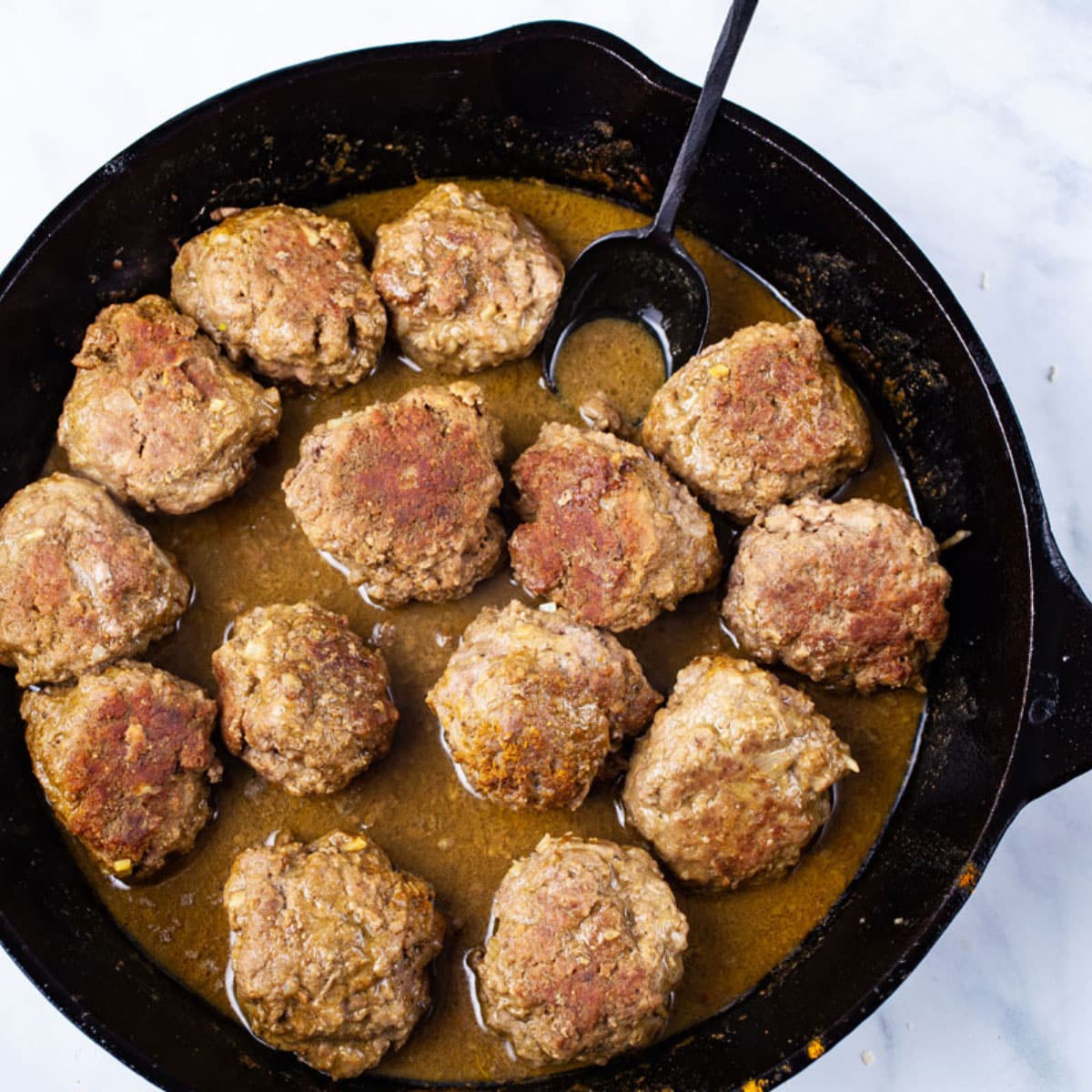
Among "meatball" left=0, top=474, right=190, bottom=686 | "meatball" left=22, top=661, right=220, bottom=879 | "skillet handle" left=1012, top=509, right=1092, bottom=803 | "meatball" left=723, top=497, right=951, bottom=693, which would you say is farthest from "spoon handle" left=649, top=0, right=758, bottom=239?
"meatball" left=22, top=661, right=220, bottom=879

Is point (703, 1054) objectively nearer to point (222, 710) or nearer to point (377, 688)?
point (377, 688)

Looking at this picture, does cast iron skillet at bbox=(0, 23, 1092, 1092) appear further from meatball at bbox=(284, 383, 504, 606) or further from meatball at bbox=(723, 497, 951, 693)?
meatball at bbox=(284, 383, 504, 606)

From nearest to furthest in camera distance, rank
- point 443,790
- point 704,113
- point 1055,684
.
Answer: point 1055,684 < point 704,113 < point 443,790

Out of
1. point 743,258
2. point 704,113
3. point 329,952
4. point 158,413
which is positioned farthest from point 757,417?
point 329,952

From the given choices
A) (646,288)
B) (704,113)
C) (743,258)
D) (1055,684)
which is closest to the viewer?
(1055,684)

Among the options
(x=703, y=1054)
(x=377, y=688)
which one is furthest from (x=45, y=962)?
(x=703, y=1054)

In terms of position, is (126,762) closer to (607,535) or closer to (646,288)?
(607,535)

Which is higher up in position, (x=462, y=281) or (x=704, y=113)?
(x=704, y=113)
